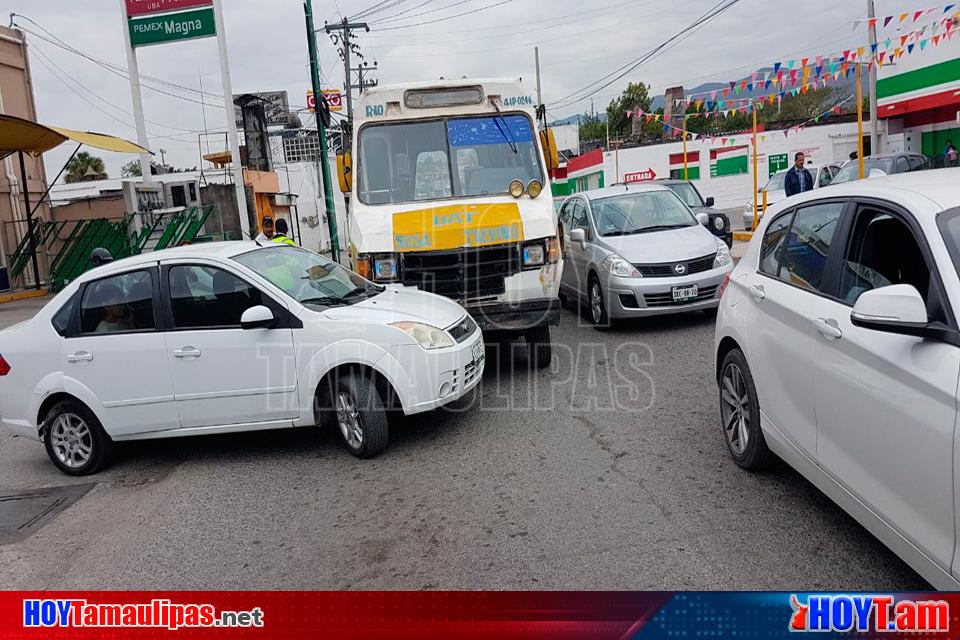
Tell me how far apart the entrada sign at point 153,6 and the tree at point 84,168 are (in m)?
46.0

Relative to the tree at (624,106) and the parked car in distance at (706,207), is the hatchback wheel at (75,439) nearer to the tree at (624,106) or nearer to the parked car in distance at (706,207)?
the parked car in distance at (706,207)

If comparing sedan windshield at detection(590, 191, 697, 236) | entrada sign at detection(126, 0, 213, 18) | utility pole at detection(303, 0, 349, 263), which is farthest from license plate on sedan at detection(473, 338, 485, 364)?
entrada sign at detection(126, 0, 213, 18)

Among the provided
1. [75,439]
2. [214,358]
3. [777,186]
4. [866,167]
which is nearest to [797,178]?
[866,167]

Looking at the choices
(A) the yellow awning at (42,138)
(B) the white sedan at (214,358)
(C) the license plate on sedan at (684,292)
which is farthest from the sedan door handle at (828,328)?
(A) the yellow awning at (42,138)

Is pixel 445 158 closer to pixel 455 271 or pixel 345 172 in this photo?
pixel 345 172

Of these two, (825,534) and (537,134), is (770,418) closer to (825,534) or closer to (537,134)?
(825,534)

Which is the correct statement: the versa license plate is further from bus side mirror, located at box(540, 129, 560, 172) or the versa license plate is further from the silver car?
bus side mirror, located at box(540, 129, 560, 172)

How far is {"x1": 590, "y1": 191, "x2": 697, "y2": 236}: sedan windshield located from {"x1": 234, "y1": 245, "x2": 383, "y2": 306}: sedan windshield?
186 inches

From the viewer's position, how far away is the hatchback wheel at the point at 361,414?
601 cm

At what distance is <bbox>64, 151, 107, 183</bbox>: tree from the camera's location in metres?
59.6

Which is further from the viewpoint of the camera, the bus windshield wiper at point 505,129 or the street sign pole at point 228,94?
the street sign pole at point 228,94

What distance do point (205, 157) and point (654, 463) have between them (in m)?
41.9

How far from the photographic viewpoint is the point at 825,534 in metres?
4.21

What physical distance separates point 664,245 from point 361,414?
5609 mm
